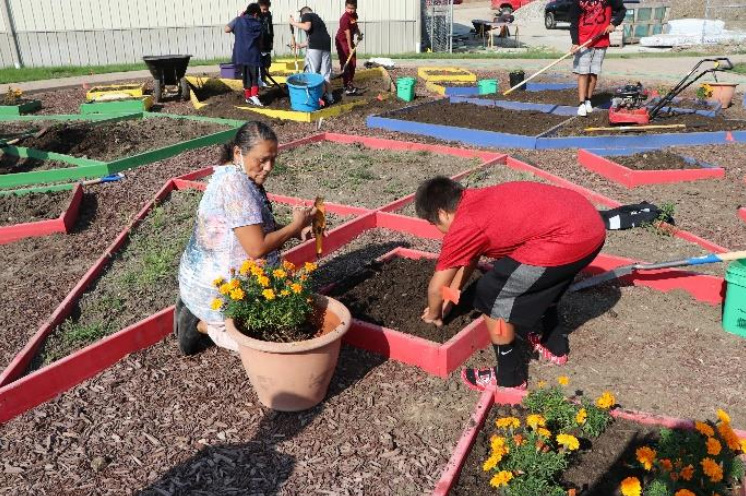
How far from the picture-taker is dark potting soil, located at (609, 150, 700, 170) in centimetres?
760

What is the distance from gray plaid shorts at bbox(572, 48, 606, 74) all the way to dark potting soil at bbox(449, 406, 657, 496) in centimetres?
762

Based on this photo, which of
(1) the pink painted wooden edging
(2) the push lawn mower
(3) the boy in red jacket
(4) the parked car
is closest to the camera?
(1) the pink painted wooden edging

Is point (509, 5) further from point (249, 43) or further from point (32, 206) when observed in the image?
point (32, 206)

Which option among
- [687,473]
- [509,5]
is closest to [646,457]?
[687,473]

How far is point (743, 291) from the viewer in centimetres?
409

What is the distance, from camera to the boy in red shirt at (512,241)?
3.37 meters

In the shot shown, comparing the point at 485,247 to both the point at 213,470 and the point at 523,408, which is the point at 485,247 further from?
the point at 213,470

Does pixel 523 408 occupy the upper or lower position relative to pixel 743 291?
lower

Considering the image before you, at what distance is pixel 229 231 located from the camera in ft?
12.3

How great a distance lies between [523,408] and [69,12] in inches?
757

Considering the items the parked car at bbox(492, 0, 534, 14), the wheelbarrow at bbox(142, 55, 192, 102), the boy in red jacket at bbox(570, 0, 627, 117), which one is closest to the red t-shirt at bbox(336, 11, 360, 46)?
the wheelbarrow at bbox(142, 55, 192, 102)

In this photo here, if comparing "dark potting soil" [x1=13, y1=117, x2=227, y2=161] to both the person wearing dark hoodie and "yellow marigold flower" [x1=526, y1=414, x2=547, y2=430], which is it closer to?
the person wearing dark hoodie

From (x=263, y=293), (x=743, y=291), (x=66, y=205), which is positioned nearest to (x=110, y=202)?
(x=66, y=205)

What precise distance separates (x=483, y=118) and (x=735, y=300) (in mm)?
6568
